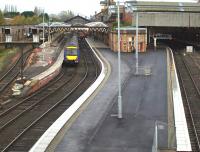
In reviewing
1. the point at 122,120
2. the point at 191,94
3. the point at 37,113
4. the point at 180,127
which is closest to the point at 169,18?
the point at 191,94

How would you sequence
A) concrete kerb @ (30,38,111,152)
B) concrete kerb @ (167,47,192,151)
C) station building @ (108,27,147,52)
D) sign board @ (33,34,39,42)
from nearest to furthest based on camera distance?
concrete kerb @ (30,38,111,152)
concrete kerb @ (167,47,192,151)
station building @ (108,27,147,52)
sign board @ (33,34,39,42)

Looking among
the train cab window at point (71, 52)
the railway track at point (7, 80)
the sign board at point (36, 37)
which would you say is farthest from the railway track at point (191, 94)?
the sign board at point (36, 37)

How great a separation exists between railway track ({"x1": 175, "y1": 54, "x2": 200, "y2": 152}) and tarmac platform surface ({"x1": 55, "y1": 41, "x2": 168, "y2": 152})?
1.46 m

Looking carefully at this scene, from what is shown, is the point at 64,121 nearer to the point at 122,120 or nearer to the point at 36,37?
the point at 122,120

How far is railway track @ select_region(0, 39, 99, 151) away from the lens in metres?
19.0

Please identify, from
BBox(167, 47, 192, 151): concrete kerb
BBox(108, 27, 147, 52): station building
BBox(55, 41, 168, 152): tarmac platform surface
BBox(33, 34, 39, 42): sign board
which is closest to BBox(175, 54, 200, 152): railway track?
BBox(167, 47, 192, 151): concrete kerb

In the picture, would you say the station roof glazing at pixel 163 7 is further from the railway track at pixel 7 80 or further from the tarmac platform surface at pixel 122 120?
the tarmac platform surface at pixel 122 120

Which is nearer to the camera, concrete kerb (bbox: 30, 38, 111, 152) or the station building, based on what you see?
concrete kerb (bbox: 30, 38, 111, 152)

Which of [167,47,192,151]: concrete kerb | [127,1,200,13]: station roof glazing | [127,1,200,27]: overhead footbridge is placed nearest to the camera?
[167,47,192,151]: concrete kerb

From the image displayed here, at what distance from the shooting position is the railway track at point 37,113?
19.0 meters

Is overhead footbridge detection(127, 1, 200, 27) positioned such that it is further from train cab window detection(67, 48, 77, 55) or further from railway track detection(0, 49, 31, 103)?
railway track detection(0, 49, 31, 103)

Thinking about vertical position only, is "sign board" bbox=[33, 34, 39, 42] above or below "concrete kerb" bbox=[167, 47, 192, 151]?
above

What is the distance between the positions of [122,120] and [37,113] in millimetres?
6965

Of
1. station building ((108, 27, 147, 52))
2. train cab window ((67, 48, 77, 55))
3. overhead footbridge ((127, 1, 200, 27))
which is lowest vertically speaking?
train cab window ((67, 48, 77, 55))
